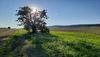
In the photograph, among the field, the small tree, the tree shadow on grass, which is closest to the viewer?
the tree shadow on grass

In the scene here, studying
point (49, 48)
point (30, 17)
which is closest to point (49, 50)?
point (49, 48)

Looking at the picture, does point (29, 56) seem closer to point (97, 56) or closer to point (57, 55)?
point (57, 55)

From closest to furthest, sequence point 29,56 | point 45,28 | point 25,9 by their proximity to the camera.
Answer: point 29,56 → point 25,9 → point 45,28

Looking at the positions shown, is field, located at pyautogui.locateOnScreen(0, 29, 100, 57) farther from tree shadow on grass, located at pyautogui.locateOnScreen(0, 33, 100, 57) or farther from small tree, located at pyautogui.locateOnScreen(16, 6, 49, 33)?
small tree, located at pyautogui.locateOnScreen(16, 6, 49, 33)

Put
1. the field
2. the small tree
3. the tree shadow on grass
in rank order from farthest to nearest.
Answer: the small tree
the field
the tree shadow on grass

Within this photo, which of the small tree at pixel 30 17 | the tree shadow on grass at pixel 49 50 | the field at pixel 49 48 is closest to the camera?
the tree shadow on grass at pixel 49 50

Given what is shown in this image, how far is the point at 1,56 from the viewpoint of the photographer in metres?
20.8

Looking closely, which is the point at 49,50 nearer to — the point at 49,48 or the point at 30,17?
the point at 49,48

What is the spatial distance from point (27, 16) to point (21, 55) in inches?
1976

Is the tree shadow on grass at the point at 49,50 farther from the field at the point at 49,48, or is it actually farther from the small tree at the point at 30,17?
the small tree at the point at 30,17

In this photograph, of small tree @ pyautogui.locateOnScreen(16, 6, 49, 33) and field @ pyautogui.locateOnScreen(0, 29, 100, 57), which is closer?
field @ pyautogui.locateOnScreen(0, 29, 100, 57)

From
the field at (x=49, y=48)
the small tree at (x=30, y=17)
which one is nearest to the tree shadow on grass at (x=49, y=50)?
the field at (x=49, y=48)

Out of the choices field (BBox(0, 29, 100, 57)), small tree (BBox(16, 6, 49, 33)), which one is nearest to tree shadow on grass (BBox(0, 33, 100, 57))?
field (BBox(0, 29, 100, 57))

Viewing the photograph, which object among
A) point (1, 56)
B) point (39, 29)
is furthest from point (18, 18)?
point (1, 56)
